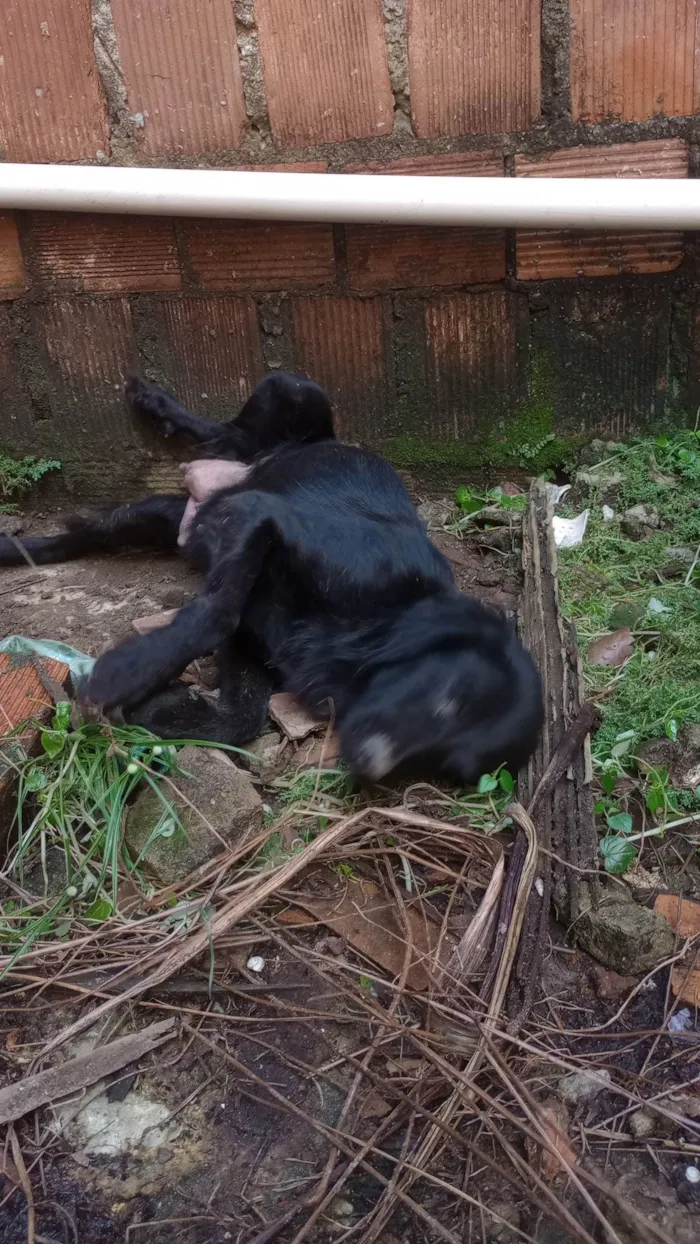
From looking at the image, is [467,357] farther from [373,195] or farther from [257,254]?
[257,254]

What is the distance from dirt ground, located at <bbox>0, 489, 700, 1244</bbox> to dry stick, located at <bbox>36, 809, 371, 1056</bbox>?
4 centimetres

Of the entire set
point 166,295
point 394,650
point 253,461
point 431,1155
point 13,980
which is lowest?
point 431,1155

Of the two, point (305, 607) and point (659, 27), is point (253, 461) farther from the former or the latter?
point (659, 27)

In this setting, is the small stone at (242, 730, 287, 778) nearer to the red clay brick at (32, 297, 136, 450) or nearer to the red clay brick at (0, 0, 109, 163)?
the red clay brick at (32, 297, 136, 450)

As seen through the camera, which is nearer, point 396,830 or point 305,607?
point 396,830

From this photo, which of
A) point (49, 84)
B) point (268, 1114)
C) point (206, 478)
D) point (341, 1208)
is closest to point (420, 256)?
point (206, 478)

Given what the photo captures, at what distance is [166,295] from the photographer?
2.88 metres

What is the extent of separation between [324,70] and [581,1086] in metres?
2.78

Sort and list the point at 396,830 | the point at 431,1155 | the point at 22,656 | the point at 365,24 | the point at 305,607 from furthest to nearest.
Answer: the point at 365,24, the point at 305,607, the point at 22,656, the point at 396,830, the point at 431,1155

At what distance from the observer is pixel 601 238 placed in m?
2.77

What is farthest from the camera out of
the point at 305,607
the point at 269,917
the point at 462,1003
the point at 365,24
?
the point at 365,24

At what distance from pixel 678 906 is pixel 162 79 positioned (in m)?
2.73

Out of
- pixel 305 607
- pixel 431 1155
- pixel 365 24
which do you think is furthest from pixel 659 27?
pixel 431 1155

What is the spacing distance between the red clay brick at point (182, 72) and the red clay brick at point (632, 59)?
106cm
